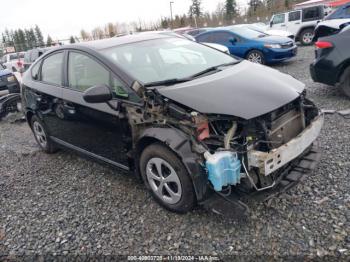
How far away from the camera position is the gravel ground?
2.53 m

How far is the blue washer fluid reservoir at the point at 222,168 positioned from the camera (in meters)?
2.43

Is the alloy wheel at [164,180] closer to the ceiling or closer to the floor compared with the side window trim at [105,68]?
closer to the floor

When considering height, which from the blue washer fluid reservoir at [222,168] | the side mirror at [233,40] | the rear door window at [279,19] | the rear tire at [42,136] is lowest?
the rear tire at [42,136]

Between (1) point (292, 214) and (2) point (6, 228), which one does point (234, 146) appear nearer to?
(1) point (292, 214)

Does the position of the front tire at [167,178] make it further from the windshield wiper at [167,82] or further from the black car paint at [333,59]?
the black car paint at [333,59]

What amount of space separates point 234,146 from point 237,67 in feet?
4.23

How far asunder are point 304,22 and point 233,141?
47.5ft

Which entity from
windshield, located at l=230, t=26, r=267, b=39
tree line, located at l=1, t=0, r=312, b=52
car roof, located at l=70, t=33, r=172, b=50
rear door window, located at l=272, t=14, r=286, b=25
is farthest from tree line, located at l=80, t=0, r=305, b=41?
car roof, located at l=70, t=33, r=172, b=50

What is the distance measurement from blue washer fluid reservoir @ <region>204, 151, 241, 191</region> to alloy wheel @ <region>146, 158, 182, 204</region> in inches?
15.6

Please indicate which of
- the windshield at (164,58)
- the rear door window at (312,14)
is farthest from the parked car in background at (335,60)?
the rear door window at (312,14)

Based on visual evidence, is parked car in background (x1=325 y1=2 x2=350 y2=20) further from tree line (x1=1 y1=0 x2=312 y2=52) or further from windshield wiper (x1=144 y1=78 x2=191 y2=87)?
tree line (x1=1 y1=0 x2=312 y2=52)

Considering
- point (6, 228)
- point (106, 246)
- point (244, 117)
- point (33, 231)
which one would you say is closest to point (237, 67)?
point (244, 117)

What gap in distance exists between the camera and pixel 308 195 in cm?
302

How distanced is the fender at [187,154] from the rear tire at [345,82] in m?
4.05
